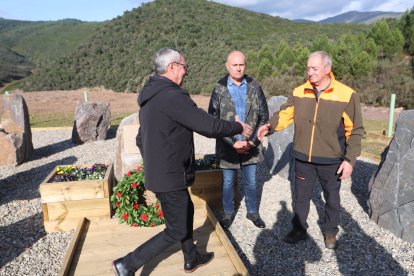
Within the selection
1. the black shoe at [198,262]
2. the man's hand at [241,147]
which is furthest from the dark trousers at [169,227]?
the man's hand at [241,147]

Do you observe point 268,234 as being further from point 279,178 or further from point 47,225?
point 47,225

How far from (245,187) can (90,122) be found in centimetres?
658

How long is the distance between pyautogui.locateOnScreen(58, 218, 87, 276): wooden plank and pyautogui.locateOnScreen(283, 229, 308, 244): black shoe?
93.0 inches

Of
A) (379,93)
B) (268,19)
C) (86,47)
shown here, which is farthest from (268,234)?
(268,19)

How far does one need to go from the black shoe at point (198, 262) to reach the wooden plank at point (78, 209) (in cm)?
154

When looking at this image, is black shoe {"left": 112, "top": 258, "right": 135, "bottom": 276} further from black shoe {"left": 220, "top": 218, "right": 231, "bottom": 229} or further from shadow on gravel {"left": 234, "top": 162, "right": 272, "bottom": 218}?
shadow on gravel {"left": 234, "top": 162, "right": 272, "bottom": 218}

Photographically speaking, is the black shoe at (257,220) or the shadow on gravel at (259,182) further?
the shadow on gravel at (259,182)

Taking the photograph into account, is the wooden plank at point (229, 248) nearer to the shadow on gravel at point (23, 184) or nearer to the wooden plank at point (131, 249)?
the wooden plank at point (131, 249)

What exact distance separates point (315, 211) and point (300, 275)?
161cm

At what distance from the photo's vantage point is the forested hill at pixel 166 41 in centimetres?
3784

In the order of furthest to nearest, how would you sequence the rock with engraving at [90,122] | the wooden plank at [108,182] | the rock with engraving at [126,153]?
Answer: the rock with engraving at [90,122], the rock with engraving at [126,153], the wooden plank at [108,182]

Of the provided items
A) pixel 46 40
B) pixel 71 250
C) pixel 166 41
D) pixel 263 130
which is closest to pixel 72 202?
pixel 71 250

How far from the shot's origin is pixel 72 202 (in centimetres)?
411

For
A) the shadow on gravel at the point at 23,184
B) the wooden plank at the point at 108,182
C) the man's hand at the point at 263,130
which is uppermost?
the man's hand at the point at 263,130
